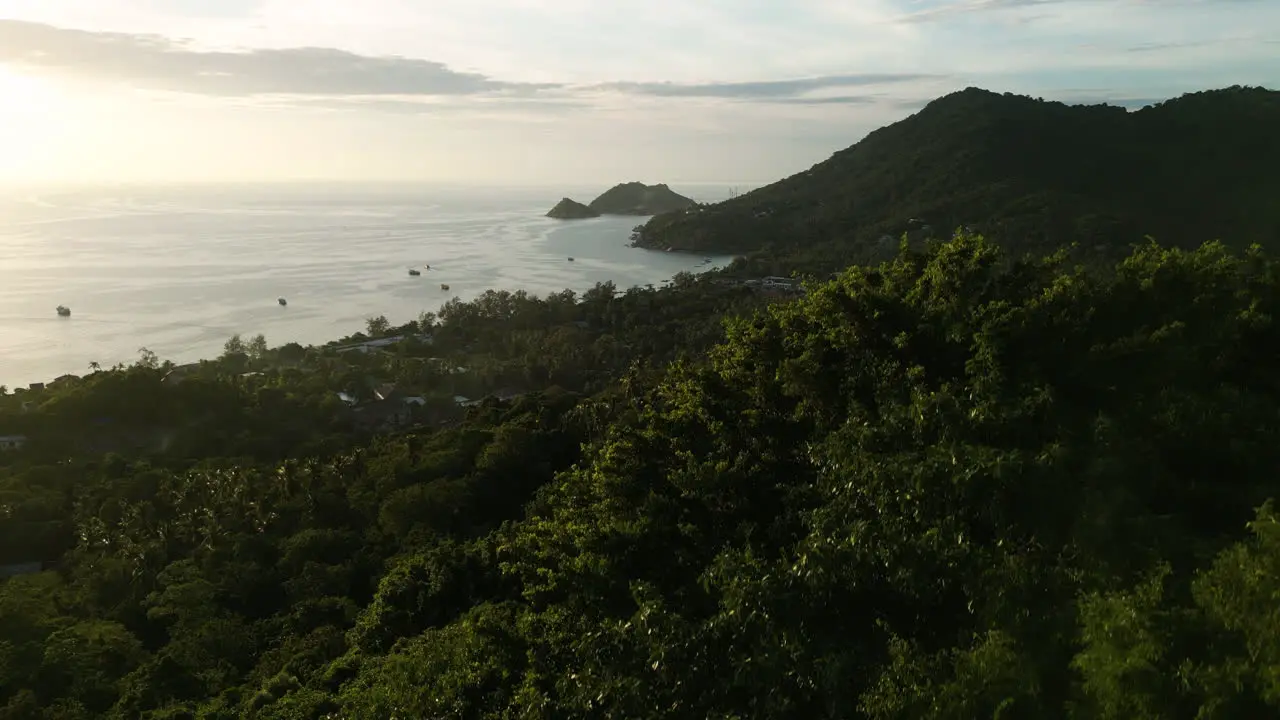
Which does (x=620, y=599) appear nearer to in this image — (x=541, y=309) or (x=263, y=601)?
(x=263, y=601)

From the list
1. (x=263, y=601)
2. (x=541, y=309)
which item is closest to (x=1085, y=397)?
(x=263, y=601)

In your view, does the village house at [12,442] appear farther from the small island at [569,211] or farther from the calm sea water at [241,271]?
the small island at [569,211]

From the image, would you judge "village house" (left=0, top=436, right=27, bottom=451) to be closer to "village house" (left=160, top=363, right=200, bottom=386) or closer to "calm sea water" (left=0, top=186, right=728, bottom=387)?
"village house" (left=160, top=363, right=200, bottom=386)

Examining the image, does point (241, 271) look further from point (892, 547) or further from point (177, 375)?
point (892, 547)

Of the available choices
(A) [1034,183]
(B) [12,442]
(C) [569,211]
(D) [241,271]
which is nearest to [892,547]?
(B) [12,442]

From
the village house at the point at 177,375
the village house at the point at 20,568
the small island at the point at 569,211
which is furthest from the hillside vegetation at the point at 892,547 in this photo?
the small island at the point at 569,211

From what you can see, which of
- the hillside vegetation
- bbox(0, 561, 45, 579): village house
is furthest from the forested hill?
bbox(0, 561, 45, 579): village house
